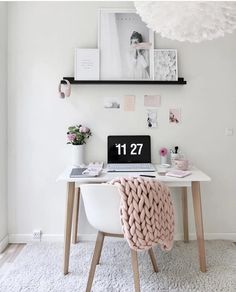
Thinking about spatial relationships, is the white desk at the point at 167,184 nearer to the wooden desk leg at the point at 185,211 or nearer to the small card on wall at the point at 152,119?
the wooden desk leg at the point at 185,211

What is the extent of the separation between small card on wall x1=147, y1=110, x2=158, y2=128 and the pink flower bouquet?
57cm

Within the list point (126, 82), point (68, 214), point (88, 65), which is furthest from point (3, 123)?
point (126, 82)

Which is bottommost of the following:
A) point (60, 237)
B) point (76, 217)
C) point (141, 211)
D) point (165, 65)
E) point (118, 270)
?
point (118, 270)

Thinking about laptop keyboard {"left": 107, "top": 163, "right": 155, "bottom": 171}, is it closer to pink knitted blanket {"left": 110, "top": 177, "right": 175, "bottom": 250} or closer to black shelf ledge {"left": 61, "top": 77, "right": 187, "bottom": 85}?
pink knitted blanket {"left": 110, "top": 177, "right": 175, "bottom": 250}

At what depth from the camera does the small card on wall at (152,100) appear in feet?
7.90

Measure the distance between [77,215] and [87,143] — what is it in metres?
0.66

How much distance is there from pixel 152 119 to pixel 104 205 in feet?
3.66

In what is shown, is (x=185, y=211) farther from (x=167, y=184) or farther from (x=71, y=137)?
(x=71, y=137)

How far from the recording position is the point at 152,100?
241 cm

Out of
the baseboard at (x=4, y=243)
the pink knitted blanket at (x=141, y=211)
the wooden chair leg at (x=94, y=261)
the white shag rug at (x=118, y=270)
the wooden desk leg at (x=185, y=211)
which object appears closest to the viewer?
the pink knitted blanket at (x=141, y=211)

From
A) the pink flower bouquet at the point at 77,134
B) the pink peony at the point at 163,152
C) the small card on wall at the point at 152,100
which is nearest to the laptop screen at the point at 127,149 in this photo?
the pink peony at the point at 163,152

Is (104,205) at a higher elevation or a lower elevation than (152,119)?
lower

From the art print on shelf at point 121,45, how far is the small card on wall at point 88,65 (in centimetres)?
5

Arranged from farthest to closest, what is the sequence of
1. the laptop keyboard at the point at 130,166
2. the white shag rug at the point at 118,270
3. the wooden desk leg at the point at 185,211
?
the wooden desk leg at the point at 185,211, the laptop keyboard at the point at 130,166, the white shag rug at the point at 118,270
